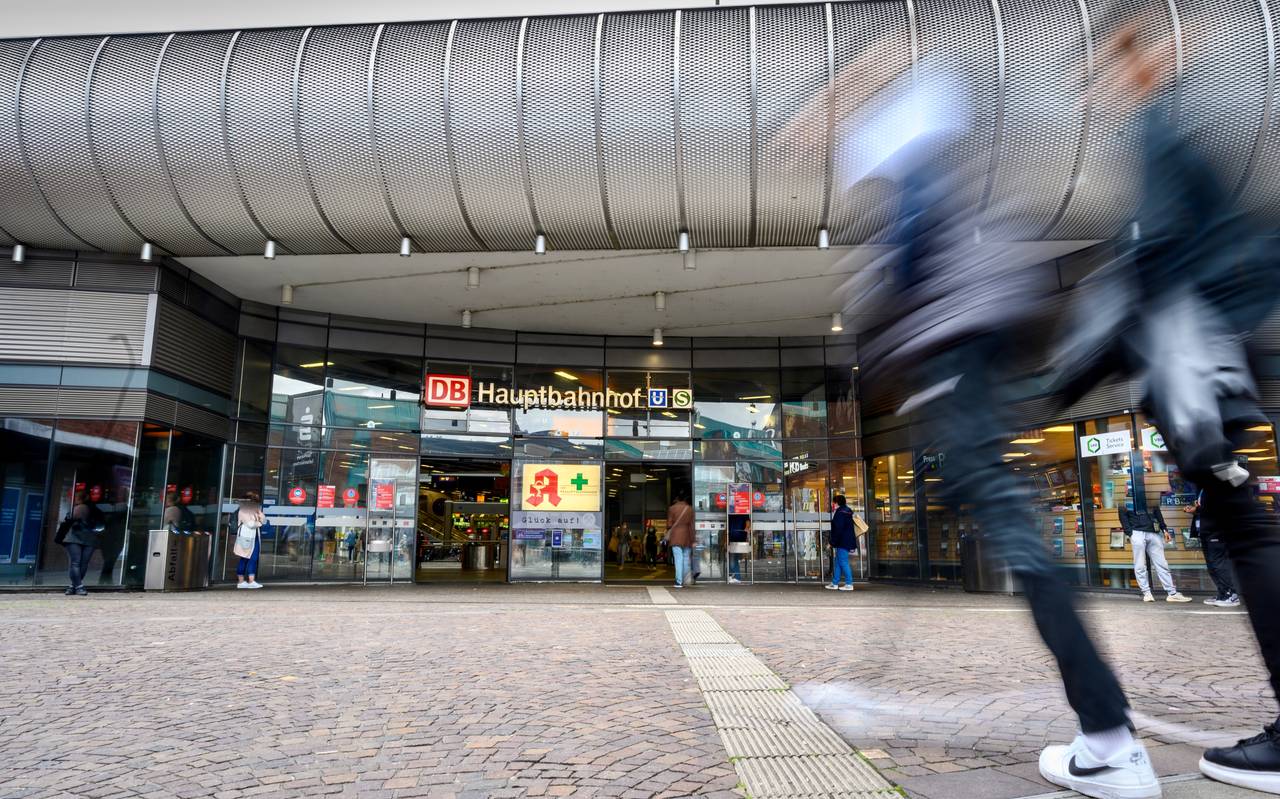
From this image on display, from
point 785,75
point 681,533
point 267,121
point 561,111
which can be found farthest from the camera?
point 681,533

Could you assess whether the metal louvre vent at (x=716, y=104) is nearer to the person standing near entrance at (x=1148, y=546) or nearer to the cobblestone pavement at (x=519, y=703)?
the cobblestone pavement at (x=519, y=703)

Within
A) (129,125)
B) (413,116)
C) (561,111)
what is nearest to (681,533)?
(561,111)

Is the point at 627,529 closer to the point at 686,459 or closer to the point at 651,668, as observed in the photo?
the point at 686,459

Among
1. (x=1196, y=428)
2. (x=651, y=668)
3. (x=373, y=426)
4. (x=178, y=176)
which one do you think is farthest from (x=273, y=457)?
(x=1196, y=428)

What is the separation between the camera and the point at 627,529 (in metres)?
27.9

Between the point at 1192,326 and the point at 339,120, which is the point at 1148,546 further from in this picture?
the point at 339,120

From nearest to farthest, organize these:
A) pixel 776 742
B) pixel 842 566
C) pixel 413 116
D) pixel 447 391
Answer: pixel 776 742 < pixel 413 116 < pixel 842 566 < pixel 447 391

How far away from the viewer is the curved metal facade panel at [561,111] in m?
10.6

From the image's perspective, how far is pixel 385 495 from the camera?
1641 centimetres

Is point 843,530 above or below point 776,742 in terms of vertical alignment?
above

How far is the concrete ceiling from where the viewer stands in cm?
1340

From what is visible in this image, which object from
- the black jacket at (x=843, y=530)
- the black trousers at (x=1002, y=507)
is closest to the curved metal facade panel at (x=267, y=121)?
the black jacket at (x=843, y=530)

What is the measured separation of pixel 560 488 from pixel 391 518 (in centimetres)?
347

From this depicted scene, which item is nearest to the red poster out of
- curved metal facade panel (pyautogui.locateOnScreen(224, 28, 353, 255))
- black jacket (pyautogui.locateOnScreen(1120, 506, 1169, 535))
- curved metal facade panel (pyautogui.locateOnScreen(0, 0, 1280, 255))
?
curved metal facade panel (pyautogui.locateOnScreen(0, 0, 1280, 255))
